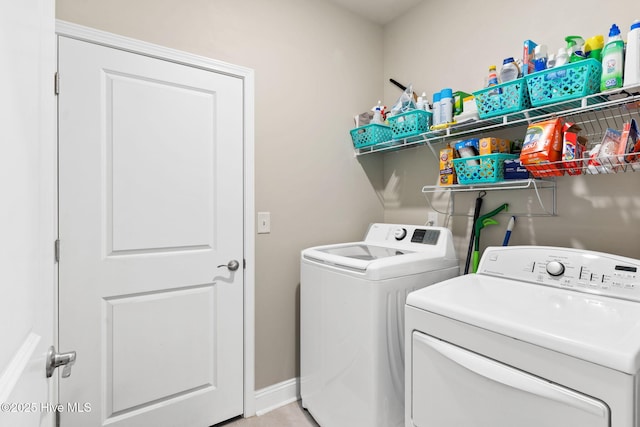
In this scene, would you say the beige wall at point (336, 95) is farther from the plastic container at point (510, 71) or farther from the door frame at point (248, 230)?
the plastic container at point (510, 71)

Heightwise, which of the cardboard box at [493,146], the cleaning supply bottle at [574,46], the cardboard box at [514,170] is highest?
the cleaning supply bottle at [574,46]

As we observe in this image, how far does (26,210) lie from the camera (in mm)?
581

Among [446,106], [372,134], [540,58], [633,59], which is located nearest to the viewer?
[633,59]

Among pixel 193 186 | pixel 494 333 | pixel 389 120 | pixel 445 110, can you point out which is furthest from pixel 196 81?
pixel 494 333

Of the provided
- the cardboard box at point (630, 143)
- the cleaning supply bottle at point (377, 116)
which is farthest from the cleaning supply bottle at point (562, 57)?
the cleaning supply bottle at point (377, 116)

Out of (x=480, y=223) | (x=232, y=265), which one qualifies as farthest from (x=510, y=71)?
(x=232, y=265)

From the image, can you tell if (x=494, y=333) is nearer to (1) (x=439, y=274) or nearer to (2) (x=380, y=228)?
(1) (x=439, y=274)

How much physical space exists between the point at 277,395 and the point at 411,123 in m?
1.84

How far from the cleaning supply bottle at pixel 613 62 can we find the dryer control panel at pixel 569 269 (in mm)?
636

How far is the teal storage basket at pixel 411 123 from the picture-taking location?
1927 mm

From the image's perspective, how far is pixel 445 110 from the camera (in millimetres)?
1829

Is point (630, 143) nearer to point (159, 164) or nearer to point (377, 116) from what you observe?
point (377, 116)

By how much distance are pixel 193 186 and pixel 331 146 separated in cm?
96

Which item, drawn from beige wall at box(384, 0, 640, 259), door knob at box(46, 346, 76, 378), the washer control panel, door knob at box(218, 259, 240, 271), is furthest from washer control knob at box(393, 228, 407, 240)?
door knob at box(46, 346, 76, 378)
